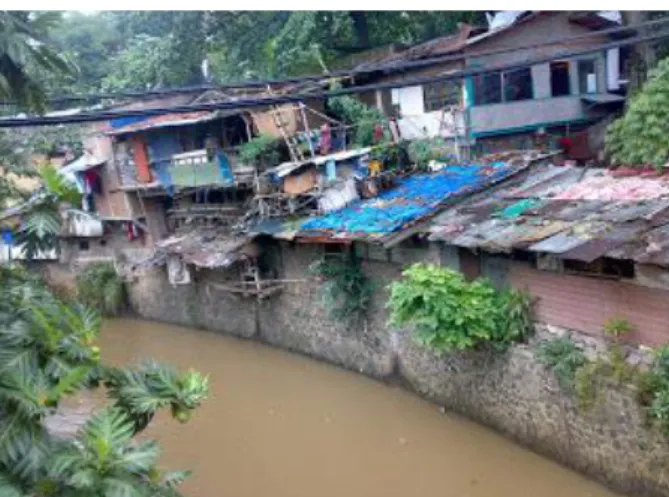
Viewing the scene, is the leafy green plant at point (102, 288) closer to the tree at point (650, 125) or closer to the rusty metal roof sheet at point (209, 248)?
the rusty metal roof sheet at point (209, 248)

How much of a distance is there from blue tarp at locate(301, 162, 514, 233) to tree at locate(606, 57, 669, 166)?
7.64 ft

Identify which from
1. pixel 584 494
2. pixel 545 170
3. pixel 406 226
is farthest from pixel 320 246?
pixel 584 494

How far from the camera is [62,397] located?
173 inches

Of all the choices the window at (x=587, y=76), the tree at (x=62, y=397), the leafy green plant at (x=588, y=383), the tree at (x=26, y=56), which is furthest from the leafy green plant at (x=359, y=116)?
the tree at (x=62, y=397)

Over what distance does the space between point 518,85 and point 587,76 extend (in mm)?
2134

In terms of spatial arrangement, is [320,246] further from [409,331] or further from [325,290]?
[409,331]

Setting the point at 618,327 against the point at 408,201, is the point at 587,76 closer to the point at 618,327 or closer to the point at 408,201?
the point at 408,201

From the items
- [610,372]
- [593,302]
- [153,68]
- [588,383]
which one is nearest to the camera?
[610,372]

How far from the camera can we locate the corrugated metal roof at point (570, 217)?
8945 millimetres

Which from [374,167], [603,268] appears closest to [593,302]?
[603,268]

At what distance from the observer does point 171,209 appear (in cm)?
2042

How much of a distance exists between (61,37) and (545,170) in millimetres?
18692

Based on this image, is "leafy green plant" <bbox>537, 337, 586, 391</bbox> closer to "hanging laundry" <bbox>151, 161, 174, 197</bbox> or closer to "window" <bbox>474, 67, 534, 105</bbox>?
"window" <bbox>474, 67, 534, 105</bbox>

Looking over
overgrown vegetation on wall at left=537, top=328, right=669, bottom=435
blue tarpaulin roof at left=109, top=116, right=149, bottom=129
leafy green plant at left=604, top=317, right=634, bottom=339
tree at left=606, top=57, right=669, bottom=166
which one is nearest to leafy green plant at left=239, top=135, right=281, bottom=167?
blue tarpaulin roof at left=109, top=116, right=149, bottom=129
